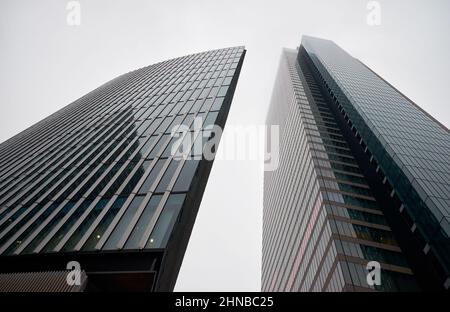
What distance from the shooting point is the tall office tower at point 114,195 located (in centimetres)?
1421

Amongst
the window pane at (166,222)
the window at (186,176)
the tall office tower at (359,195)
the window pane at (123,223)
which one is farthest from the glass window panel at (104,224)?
the tall office tower at (359,195)

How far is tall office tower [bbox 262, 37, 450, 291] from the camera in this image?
127 feet

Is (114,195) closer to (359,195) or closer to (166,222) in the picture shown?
(166,222)

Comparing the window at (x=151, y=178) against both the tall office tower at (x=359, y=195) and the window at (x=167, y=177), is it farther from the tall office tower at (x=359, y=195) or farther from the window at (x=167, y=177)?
the tall office tower at (x=359, y=195)

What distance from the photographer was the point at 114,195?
63.3 ft

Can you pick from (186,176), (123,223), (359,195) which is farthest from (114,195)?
(359,195)

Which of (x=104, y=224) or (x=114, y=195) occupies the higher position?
(x=114, y=195)

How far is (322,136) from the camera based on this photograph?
7138cm

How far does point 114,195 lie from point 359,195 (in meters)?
45.1

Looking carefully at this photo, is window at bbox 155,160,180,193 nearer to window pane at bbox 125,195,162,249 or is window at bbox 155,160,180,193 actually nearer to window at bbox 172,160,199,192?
window at bbox 172,160,199,192

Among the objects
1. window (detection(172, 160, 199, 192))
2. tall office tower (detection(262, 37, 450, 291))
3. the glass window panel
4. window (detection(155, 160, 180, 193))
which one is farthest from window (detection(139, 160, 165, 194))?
tall office tower (detection(262, 37, 450, 291))

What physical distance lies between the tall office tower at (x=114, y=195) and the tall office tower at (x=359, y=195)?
2533cm
